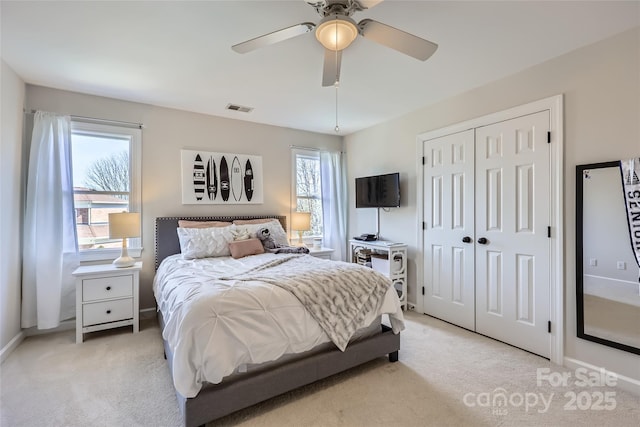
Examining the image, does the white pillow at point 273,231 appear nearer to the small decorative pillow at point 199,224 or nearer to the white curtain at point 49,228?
the small decorative pillow at point 199,224

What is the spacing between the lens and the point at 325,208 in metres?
4.90

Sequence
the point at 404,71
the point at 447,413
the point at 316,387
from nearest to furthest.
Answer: the point at 447,413 → the point at 316,387 → the point at 404,71

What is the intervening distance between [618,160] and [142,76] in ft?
13.5

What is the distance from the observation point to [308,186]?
4.84 metres

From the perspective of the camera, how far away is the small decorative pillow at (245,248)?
127 inches

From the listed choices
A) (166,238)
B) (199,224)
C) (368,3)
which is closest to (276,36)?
(368,3)

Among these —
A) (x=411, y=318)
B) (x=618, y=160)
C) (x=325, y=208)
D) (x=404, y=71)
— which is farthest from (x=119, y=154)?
(x=618, y=160)

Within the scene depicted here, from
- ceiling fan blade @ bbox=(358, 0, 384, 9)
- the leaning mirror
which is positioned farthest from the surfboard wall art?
the leaning mirror

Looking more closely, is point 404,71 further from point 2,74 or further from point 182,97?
point 2,74

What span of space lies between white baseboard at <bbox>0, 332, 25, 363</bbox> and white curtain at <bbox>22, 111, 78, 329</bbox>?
110 mm

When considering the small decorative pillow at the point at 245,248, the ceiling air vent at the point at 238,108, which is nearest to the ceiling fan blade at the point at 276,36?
the ceiling air vent at the point at 238,108

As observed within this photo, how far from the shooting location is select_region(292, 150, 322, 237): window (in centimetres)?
471

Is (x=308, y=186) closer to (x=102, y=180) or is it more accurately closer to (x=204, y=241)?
(x=204, y=241)

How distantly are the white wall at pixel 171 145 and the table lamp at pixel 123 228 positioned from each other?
0.42 metres
